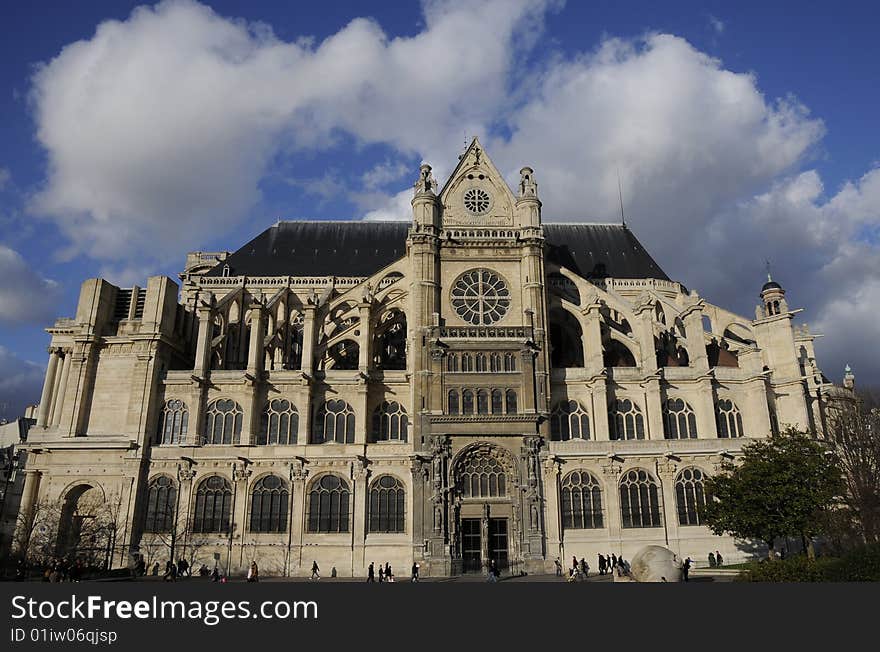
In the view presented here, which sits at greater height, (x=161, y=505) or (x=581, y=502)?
(x=581, y=502)

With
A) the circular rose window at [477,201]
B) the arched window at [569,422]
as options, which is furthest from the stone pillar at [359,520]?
the circular rose window at [477,201]

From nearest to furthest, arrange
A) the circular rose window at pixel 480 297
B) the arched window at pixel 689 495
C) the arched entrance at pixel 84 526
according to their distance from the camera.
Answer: the arched entrance at pixel 84 526 → the arched window at pixel 689 495 → the circular rose window at pixel 480 297

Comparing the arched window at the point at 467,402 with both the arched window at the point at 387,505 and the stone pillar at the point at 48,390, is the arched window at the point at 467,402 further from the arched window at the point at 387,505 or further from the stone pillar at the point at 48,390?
the stone pillar at the point at 48,390

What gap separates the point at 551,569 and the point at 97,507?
27258 mm

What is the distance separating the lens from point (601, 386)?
4241 cm

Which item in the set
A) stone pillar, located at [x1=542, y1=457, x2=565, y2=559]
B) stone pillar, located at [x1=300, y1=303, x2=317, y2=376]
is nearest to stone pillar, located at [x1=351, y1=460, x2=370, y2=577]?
stone pillar, located at [x1=300, y1=303, x2=317, y2=376]

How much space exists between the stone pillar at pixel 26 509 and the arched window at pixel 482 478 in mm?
24045

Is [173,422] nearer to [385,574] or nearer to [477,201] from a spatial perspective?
[385,574]

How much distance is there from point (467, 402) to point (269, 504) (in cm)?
1378

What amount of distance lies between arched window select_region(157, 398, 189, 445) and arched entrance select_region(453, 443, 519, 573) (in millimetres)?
17672

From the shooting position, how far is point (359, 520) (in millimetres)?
39312

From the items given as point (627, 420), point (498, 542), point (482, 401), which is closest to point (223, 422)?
point (482, 401)

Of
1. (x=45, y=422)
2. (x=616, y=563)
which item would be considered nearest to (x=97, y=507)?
(x=45, y=422)

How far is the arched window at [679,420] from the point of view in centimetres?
4291
